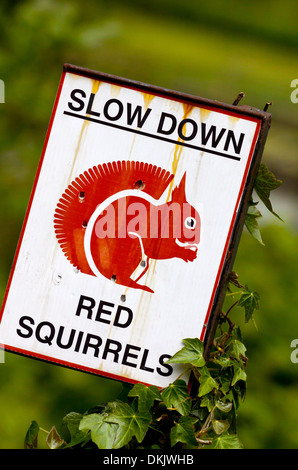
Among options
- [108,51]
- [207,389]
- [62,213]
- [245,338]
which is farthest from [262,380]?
[108,51]

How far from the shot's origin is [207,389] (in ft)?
5.36

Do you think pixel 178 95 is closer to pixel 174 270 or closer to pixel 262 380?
pixel 174 270

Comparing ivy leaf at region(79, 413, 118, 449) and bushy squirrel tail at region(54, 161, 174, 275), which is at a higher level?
bushy squirrel tail at region(54, 161, 174, 275)

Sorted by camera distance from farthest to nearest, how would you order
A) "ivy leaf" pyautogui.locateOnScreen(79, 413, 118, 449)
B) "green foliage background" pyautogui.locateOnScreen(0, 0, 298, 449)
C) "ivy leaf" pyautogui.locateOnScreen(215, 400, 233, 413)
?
"green foliage background" pyautogui.locateOnScreen(0, 0, 298, 449) < "ivy leaf" pyautogui.locateOnScreen(215, 400, 233, 413) < "ivy leaf" pyautogui.locateOnScreen(79, 413, 118, 449)

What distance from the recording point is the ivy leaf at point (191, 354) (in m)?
1.62

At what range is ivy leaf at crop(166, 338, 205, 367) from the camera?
162 cm

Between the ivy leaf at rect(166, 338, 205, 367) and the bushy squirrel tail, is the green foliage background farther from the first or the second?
the bushy squirrel tail

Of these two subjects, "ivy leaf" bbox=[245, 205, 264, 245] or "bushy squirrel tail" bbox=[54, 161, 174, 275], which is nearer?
"bushy squirrel tail" bbox=[54, 161, 174, 275]

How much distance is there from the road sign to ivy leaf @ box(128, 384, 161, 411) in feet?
0.13

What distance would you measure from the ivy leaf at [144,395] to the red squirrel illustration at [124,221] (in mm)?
266

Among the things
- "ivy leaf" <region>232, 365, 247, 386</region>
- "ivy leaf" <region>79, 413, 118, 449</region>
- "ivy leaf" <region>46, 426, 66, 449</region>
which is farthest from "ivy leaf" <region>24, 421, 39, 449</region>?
"ivy leaf" <region>232, 365, 247, 386</region>

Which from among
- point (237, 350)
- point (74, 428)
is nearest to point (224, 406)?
point (237, 350)

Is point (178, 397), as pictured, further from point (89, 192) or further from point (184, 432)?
point (89, 192)

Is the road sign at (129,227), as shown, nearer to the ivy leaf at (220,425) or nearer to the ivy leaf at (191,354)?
the ivy leaf at (191,354)
